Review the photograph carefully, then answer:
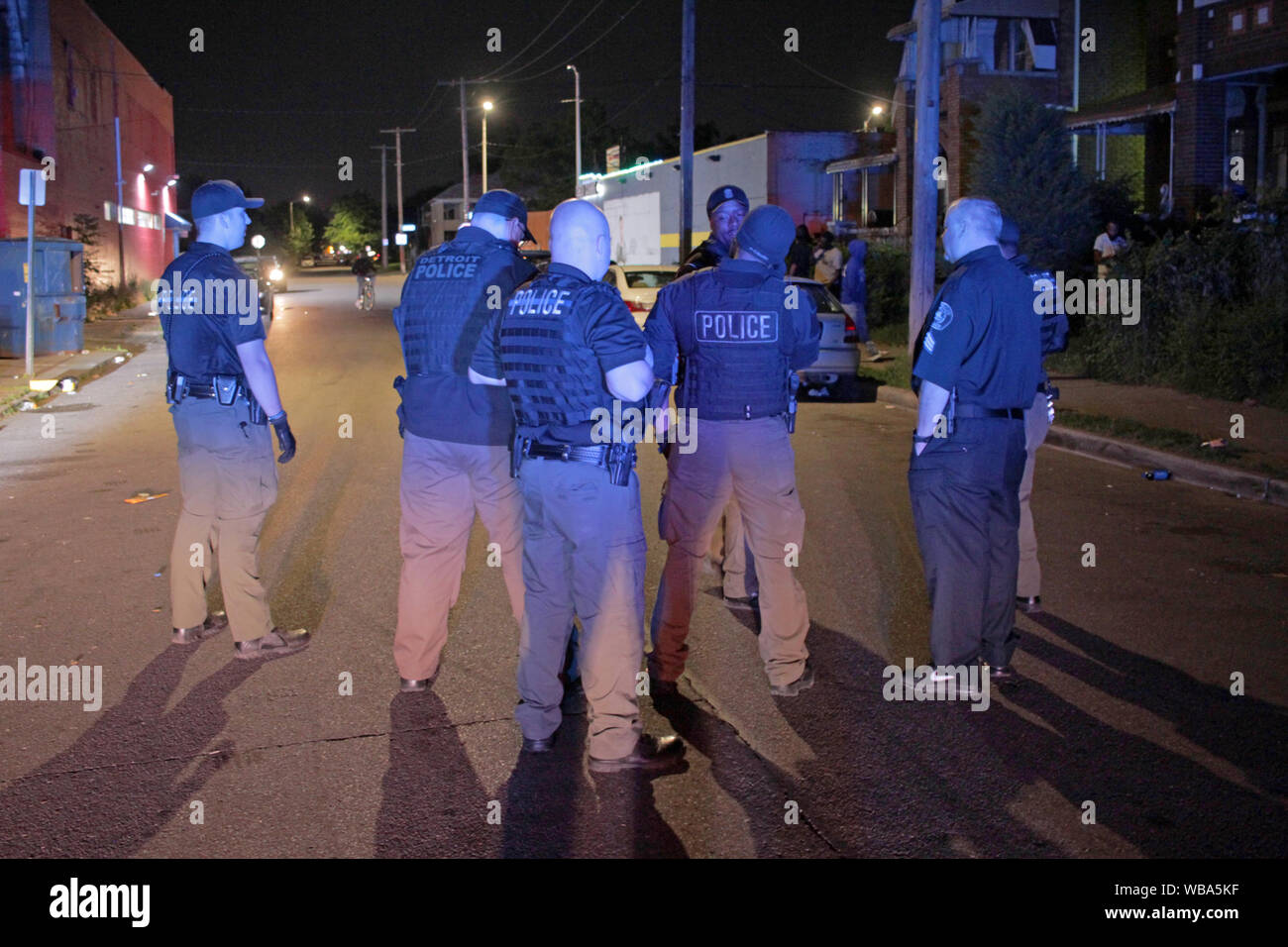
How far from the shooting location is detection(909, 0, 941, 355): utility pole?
592 inches

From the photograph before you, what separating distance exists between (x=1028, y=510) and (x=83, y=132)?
38850 millimetres

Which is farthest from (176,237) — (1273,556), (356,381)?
(1273,556)

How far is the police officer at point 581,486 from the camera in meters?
4.37

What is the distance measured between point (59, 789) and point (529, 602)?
5.89 ft

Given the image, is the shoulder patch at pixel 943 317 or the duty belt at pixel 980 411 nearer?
the shoulder patch at pixel 943 317

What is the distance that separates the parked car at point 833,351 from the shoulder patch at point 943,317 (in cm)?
1025

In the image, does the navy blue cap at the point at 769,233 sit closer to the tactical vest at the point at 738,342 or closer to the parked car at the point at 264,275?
the tactical vest at the point at 738,342

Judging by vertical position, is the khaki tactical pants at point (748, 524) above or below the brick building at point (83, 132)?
below

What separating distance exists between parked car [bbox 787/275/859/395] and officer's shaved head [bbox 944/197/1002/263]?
396 inches

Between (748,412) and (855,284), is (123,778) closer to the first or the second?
(748,412)

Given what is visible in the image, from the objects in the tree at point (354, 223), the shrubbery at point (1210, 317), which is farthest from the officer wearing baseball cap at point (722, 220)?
the tree at point (354, 223)

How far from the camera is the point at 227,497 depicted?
18.9ft

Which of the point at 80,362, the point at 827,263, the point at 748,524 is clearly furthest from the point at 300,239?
the point at 748,524
